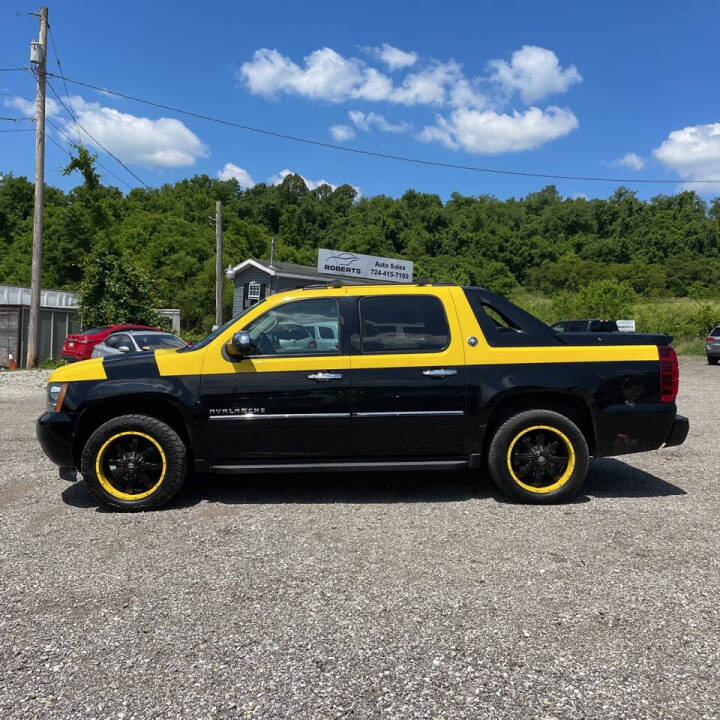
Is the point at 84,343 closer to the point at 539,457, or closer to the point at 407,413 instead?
the point at 407,413

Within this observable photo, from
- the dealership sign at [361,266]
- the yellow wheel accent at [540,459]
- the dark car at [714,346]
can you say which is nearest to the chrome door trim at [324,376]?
the yellow wheel accent at [540,459]

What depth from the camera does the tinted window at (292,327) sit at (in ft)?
15.7

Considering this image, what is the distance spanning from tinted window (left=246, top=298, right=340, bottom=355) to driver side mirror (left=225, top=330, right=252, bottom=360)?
0.14 m

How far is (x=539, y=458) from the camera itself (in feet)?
16.0

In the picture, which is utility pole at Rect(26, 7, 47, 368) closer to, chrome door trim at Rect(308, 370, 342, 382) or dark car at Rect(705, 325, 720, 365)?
chrome door trim at Rect(308, 370, 342, 382)

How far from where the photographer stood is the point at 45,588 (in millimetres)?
3328

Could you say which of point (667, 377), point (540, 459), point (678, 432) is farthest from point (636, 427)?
point (540, 459)

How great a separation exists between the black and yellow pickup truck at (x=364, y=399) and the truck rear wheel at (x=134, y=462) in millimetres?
11

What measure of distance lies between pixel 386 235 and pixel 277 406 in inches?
2640

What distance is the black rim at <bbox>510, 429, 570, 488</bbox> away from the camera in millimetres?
4863

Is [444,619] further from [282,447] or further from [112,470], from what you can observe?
[112,470]

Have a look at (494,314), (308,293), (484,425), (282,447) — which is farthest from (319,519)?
(494,314)

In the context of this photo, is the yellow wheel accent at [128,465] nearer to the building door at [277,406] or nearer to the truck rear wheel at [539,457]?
the building door at [277,406]

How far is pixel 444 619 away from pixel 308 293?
2888mm
